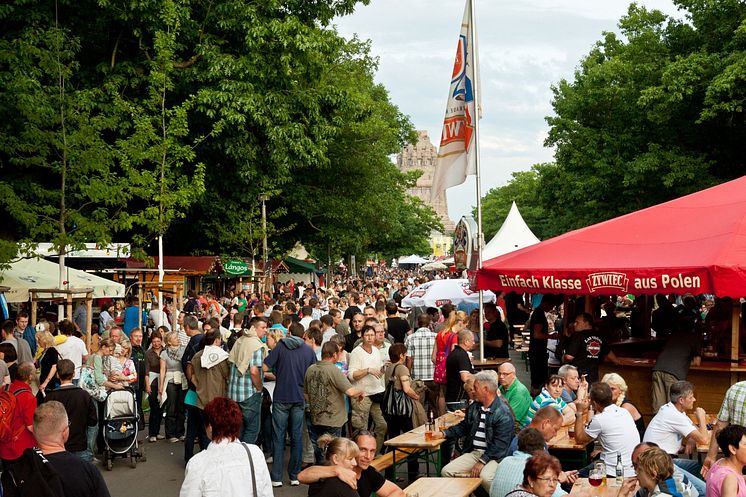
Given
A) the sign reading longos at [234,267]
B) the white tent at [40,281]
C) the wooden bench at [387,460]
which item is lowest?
the wooden bench at [387,460]

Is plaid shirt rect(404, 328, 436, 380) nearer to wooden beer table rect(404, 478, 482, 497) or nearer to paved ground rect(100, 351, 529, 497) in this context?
paved ground rect(100, 351, 529, 497)

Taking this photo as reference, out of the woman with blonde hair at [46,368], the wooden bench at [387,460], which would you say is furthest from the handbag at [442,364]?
the woman with blonde hair at [46,368]

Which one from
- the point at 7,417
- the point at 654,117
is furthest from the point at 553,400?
the point at 654,117

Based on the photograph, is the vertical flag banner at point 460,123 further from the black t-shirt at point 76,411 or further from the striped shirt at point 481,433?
the black t-shirt at point 76,411

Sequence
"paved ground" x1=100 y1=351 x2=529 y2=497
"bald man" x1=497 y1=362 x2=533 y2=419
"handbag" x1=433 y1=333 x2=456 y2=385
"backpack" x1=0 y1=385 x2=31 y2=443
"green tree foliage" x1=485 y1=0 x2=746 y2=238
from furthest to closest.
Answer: "green tree foliage" x1=485 y1=0 x2=746 y2=238 < "handbag" x1=433 y1=333 x2=456 y2=385 < "paved ground" x1=100 y1=351 x2=529 y2=497 < "bald man" x1=497 y1=362 x2=533 y2=419 < "backpack" x1=0 y1=385 x2=31 y2=443

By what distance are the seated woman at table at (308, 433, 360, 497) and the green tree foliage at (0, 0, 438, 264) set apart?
1153 cm

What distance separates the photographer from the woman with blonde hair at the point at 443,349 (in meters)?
12.9

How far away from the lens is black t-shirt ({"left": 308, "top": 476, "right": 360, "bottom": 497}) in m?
6.84

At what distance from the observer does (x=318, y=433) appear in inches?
457

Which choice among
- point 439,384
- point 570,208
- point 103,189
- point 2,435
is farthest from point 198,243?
point 2,435

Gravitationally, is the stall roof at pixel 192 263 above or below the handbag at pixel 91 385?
above

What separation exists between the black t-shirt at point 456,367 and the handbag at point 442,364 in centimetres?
36

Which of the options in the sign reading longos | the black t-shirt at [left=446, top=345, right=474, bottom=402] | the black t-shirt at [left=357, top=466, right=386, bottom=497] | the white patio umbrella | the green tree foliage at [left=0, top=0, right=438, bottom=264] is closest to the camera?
the black t-shirt at [left=357, top=466, right=386, bottom=497]

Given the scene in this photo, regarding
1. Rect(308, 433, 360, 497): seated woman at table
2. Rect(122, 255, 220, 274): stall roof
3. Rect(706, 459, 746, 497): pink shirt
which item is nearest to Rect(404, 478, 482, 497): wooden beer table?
Rect(308, 433, 360, 497): seated woman at table
